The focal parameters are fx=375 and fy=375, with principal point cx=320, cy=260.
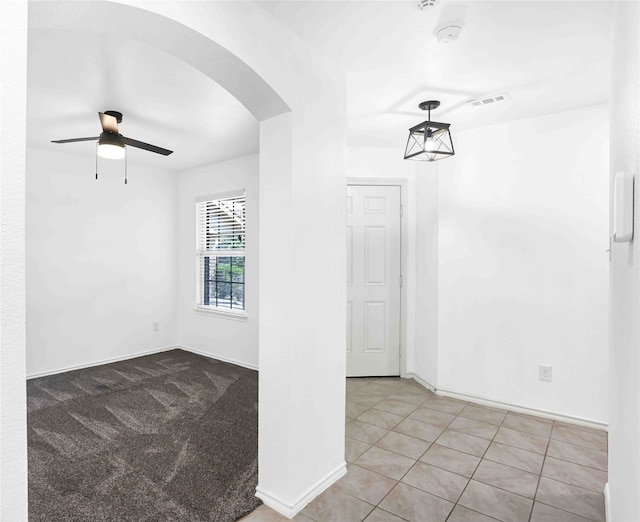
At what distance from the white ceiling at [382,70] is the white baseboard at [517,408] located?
2.42 meters

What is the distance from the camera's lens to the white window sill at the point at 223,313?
14.9ft

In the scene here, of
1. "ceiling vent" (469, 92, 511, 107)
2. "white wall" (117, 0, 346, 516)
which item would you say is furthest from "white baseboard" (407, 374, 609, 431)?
"ceiling vent" (469, 92, 511, 107)

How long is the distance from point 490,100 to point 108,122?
286 cm

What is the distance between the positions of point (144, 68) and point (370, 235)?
Result: 2579 mm

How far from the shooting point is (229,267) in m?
4.86

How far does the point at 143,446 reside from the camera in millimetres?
2555

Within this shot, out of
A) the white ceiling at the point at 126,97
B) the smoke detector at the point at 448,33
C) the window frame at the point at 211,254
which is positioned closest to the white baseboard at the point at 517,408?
the window frame at the point at 211,254

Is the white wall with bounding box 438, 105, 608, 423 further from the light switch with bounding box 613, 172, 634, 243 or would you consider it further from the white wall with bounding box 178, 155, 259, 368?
the light switch with bounding box 613, 172, 634, 243

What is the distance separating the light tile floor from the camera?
1907 millimetres

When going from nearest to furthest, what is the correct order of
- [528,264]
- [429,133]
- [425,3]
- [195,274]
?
[425,3], [429,133], [528,264], [195,274]

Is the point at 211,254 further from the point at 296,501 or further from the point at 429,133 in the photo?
the point at 296,501

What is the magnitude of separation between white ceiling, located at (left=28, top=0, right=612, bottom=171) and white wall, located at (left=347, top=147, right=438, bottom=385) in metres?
0.44

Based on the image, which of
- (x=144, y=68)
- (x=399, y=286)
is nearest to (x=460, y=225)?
(x=399, y=286)

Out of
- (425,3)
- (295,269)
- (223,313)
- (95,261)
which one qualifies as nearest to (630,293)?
(295,269)
